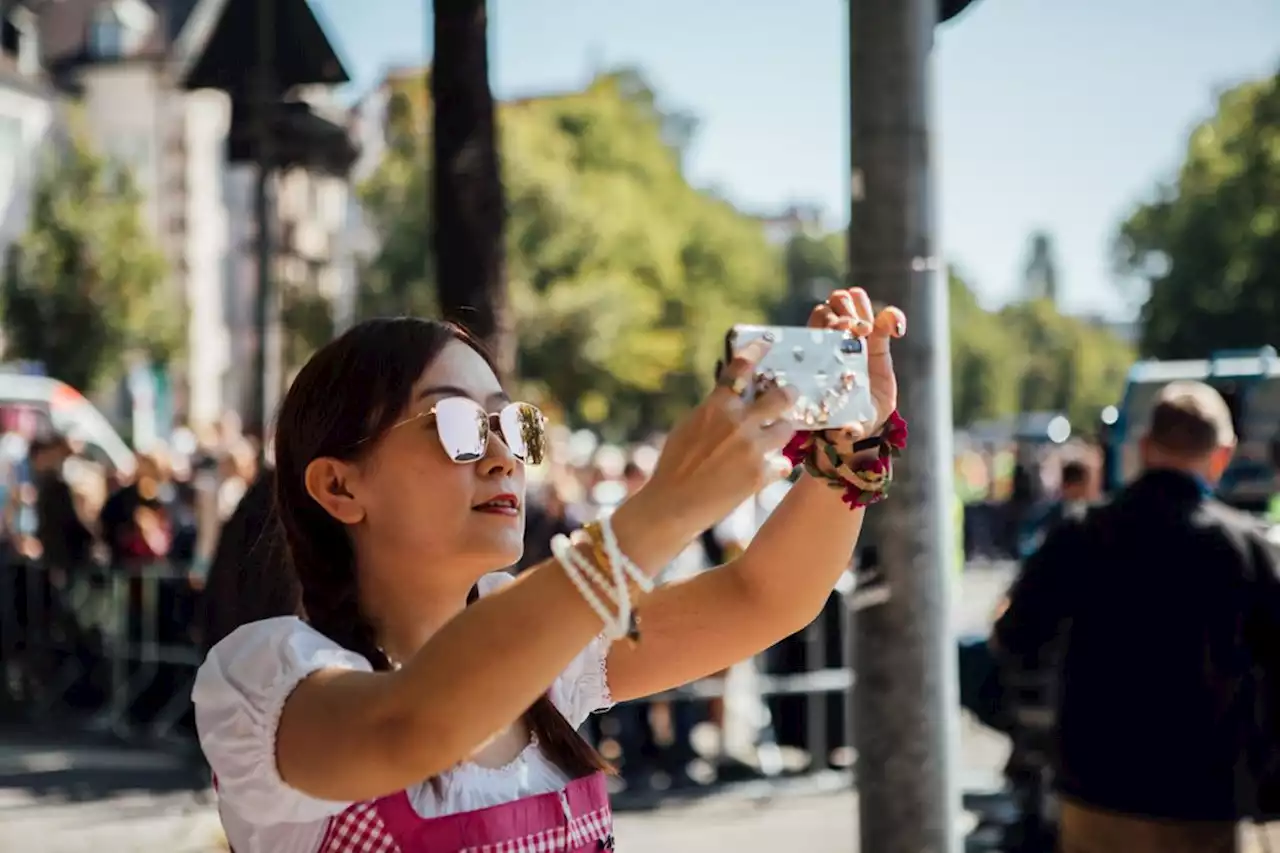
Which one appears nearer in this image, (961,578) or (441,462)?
(441,462)

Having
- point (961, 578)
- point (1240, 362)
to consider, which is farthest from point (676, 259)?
point (1240, 362)

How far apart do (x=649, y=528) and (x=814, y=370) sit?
0.77ft

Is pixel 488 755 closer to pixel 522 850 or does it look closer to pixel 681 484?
pixel 522 850

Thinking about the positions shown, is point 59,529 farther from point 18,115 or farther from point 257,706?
point 18,115

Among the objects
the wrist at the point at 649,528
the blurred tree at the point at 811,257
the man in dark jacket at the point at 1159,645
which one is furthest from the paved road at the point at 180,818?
the blurred tree at the point at 811,257

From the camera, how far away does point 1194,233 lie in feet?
148

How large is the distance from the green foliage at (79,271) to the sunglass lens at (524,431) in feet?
134

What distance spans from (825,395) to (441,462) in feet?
1.66

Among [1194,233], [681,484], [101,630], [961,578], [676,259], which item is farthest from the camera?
[676,259]

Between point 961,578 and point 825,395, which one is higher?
point 825,395

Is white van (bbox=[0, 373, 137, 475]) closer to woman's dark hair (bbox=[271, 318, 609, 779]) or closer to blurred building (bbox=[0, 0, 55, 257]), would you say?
blurred building (bbox=[0, 0, 55, 257])

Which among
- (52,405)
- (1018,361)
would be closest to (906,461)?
(52,405)

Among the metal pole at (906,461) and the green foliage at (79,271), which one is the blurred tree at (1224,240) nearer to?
the green foliage at (79,271)

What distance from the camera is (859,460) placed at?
214cm
